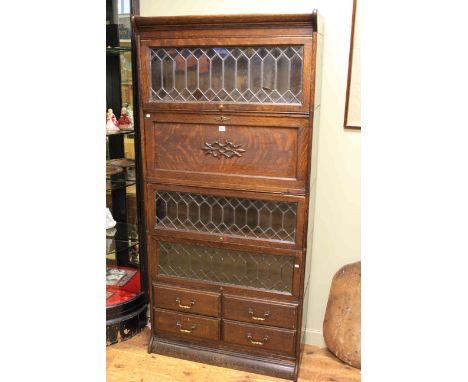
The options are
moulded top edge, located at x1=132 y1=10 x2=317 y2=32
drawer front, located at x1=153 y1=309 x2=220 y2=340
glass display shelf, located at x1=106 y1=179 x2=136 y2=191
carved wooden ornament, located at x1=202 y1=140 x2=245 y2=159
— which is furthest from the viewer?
glass display shelf, located at x1=106 y1=179 x2=136 y2=191

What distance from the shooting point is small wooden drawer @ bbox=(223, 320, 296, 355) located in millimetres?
2383

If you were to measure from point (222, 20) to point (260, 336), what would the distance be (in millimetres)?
1613

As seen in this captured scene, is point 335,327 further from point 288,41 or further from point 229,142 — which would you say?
point 288,41

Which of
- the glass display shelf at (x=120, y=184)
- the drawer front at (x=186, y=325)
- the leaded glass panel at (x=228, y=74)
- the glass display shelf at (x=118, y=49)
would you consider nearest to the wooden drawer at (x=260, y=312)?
the drawer front at (x=186, y=325)

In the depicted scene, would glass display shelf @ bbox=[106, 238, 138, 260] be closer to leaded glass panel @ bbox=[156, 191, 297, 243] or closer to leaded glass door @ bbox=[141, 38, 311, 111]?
leaded glass panel @ bbox=[156, 191, 297, 243]

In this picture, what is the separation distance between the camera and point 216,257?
8.13 feet

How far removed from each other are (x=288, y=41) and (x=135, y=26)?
0.78 metres

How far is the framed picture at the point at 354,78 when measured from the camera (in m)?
2.27

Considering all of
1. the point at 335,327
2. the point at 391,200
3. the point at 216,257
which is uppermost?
the point at 391,200

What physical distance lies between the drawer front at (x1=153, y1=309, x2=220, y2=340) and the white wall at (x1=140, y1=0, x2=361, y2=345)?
614 millimetres

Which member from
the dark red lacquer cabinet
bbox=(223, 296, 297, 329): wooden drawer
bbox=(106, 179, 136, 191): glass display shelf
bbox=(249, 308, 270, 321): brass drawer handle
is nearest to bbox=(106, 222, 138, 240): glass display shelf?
bbox=(106, 179, 136, 191): glass display shelf

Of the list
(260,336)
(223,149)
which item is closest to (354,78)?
(223,149)

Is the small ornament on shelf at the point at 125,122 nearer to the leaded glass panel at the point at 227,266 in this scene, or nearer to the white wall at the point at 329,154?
the white wall at the point at 329,154
